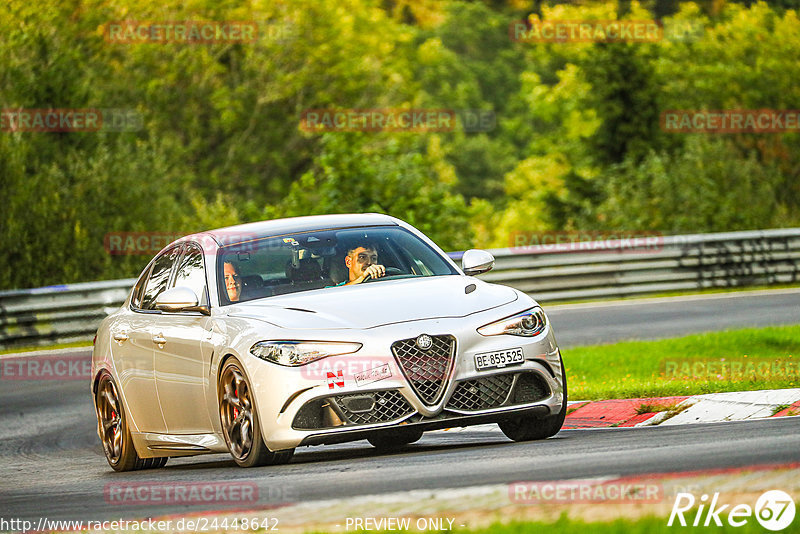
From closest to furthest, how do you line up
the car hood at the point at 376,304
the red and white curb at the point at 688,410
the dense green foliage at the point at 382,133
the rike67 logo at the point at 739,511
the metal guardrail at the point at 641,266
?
the rike67 logo at the point at 739,511
the car hood at the point at 376,304
the red and white curb at the point at 688,410
the metal guardrail at the point at 641,266
the dense green foliage at the point at 382,133

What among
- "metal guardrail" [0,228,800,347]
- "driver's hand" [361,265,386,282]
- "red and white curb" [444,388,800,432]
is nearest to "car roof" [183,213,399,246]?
"driver's hand" [361,265,386,282]

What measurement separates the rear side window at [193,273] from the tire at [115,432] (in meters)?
1.02

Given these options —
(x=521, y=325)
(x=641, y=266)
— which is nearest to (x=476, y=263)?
(x=521, y=325)

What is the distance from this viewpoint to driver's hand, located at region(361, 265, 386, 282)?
31.9ft

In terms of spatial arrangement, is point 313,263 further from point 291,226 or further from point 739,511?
point 739,511

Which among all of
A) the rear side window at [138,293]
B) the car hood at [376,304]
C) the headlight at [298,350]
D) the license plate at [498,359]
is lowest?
the license plate at [498,359]

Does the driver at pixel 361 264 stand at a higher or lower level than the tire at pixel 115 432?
higher

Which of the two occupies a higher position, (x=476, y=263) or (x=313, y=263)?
(x=313, y=263)

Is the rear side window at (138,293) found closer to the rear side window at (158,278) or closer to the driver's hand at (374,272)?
the rear side window at (158,278)

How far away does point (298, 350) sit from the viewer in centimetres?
861

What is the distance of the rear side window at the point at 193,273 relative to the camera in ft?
31.9

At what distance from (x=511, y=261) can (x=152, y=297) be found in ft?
42.3

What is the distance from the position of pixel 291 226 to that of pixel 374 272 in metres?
0.71

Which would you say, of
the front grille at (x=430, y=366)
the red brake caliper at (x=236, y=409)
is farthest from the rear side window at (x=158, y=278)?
the front grille at (x=430, y=366)
